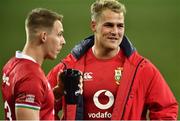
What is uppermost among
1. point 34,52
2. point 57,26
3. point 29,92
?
point 57,26

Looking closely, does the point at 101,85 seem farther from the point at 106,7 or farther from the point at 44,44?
the point at 44,44

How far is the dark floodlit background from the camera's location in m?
5.19

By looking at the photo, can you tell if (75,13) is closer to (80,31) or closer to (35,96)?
(80,31)

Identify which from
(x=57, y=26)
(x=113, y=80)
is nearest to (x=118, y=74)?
(x=113, y=80)

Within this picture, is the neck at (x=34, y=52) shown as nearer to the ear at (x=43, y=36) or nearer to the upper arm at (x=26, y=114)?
the ear at (x=43, y=36)

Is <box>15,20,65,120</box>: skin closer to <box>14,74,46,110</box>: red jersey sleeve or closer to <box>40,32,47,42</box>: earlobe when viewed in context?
<box>40,32,47,42</box>: earlobe

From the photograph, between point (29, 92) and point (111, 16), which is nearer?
point (29, 92)

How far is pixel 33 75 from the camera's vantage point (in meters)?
2.01

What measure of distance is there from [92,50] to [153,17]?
2.42m

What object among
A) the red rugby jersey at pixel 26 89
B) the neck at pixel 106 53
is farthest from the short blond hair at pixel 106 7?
the red rugby jersey at pixel 26 89

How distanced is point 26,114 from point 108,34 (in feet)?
3.32

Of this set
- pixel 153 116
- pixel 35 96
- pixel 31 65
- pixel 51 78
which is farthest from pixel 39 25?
pixel 153 116

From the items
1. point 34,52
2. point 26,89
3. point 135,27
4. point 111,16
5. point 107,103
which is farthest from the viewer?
point 135,27

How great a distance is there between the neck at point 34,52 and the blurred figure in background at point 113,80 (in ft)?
1.51
